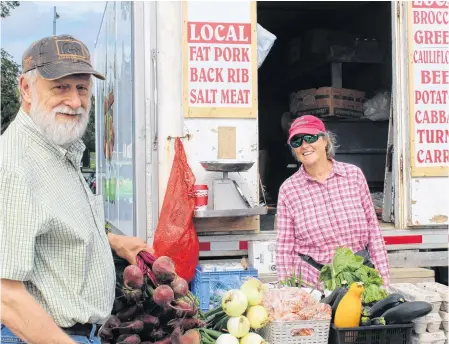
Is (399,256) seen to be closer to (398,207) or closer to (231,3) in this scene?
(398,207)

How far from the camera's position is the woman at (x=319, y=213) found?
12.3 feet

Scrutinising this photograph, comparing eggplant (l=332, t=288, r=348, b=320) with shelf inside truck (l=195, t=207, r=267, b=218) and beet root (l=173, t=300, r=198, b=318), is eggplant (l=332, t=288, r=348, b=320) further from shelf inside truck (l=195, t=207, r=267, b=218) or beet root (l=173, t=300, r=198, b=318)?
shelf inside truck (l=195, t=207, r=267, b=218)

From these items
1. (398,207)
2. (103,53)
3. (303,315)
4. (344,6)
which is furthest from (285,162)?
(303,315)

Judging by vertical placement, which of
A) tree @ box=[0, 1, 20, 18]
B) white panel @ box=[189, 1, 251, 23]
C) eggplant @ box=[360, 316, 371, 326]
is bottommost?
eggplant @ box=[360, 316, 371, 326]

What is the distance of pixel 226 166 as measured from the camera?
188 inches

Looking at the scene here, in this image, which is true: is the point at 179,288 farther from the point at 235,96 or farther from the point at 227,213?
the point at 235,96

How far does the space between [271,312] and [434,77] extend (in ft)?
12.0

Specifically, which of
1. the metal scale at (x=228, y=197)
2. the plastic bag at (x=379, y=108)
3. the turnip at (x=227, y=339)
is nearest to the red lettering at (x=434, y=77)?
the metal scale at (x=228, y=197)

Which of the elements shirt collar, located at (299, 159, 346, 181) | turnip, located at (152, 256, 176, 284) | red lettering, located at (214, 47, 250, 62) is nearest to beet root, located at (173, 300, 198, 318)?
turnip, located at (152, 256, 176, 284)

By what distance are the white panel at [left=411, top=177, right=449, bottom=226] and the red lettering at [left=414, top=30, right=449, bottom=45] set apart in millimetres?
1274

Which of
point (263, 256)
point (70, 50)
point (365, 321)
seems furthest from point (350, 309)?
point (263, 256)

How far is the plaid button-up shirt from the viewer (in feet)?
6.21

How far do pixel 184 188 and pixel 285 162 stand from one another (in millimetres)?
4950

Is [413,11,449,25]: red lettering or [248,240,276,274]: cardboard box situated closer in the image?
[248,240,276,274]: cardboard box
